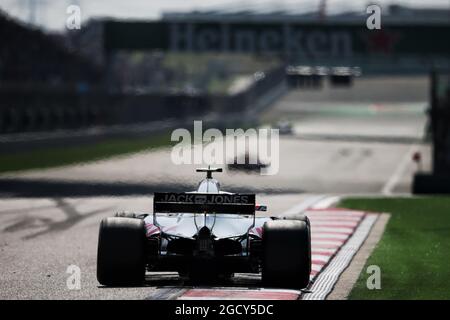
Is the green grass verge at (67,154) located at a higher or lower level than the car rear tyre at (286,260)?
lower

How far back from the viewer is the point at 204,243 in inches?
504

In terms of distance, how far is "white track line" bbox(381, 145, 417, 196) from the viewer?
116ft

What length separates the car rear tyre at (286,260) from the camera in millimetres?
12430

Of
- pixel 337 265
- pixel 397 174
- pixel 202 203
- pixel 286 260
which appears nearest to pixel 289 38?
pixel 397 174

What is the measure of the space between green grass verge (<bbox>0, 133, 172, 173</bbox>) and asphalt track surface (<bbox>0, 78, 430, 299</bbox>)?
120cm

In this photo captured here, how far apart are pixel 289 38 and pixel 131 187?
3970 centimetres

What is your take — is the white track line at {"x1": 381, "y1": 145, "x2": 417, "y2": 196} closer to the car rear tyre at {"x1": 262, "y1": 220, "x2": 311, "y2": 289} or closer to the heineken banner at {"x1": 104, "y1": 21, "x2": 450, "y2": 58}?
the heineken banner at {"x1": 104, "y1": 21, "x2": 450, "y2": 58}

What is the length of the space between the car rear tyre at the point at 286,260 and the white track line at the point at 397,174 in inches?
840

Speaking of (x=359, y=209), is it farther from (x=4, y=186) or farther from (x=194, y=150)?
(x=4, y=186)

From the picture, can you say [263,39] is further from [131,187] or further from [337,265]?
[337,265]

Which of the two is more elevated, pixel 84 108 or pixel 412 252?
pixel 84 108

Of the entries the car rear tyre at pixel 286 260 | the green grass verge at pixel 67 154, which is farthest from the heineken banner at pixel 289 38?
the car rear tyre at pixel 286 260

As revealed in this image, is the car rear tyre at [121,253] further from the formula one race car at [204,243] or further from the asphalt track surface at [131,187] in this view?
the asphalt track surface at [131,187]

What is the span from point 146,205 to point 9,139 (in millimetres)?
13692
